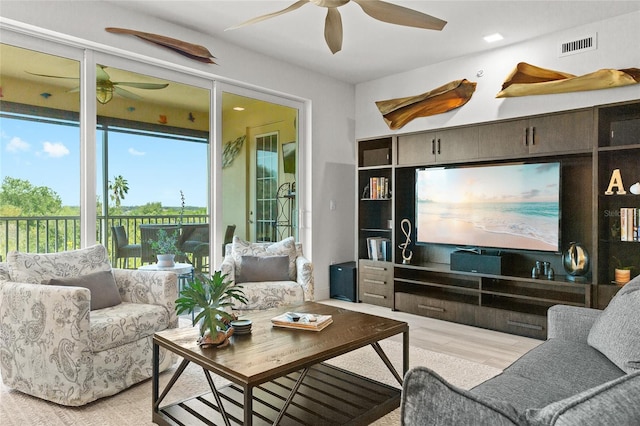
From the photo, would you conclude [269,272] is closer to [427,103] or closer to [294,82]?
[294,82]

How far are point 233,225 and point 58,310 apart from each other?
230 cm

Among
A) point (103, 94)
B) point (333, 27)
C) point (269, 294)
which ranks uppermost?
point (333, 27)

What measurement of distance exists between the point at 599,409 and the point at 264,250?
→ 3.63 metres

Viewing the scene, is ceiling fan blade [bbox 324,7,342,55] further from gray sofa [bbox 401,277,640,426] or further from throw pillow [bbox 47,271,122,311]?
throw pillow [bbox 47,271,122,311]

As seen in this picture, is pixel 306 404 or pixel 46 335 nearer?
pixel 306 404

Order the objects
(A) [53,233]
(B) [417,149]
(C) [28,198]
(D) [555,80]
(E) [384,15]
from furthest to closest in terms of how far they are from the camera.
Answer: (B) [417,149]
(D) [555,80]
(A) [53,233]
(C) [28,198]
(E) [384,15]

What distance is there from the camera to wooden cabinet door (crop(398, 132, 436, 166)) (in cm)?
460

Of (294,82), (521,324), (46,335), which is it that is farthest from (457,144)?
(46,335)

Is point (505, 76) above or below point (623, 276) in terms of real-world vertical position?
above

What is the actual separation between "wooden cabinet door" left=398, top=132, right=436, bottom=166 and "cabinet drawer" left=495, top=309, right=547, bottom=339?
5.55 feet

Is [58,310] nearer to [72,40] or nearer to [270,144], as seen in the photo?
[72,40]

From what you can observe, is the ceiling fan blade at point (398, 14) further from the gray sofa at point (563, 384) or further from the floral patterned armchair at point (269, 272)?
the floral patterned armchair at point (269, 272)

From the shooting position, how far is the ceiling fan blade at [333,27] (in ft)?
8.23

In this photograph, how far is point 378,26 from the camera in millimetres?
3918
